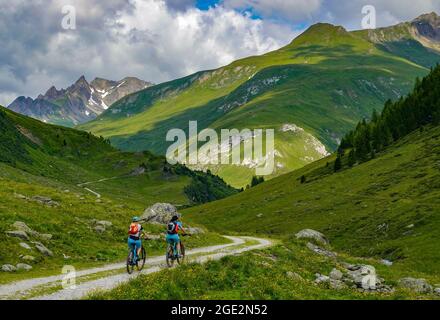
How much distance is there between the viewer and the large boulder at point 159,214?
201 feet

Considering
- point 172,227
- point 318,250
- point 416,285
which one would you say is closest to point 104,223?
point 172,227

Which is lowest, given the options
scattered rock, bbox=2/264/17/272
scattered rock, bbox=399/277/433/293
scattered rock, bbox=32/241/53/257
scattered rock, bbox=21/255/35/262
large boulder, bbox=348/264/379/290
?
scattered rock, bbox=399/277/433/293

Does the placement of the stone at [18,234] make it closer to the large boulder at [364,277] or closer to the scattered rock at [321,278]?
the scattered rock at [321,278]

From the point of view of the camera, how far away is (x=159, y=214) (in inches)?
2450

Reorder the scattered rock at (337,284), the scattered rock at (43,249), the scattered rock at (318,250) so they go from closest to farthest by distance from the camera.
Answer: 1. the scattered rock at (337,284)
2. the scattered rock at (43,249)
3. the scattered rock at (318,250)

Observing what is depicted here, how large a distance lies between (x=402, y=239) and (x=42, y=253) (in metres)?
54.6

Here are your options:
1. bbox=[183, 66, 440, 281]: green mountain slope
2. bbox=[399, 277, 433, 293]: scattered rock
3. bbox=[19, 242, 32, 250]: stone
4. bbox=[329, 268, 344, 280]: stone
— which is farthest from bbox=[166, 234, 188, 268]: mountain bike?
bbox=[183, 66, 440, 281]: green mountain slope

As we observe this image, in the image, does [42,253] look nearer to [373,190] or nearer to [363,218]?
[363,218]

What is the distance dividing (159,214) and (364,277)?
111ft

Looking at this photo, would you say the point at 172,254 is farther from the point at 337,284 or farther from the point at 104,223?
the point at 104,223

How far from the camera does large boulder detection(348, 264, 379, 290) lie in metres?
31.4

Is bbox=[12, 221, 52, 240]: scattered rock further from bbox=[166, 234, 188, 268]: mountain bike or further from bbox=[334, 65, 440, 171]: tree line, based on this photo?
bbox=[334, 65, 440, 171]: tree line

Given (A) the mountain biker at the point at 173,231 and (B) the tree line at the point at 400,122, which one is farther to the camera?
(B) the tree line at the point at 400,122

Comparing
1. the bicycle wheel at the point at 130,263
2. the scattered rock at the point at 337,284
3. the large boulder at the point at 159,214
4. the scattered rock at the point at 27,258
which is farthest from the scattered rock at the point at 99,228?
the scattered rock at the point at 337,284
